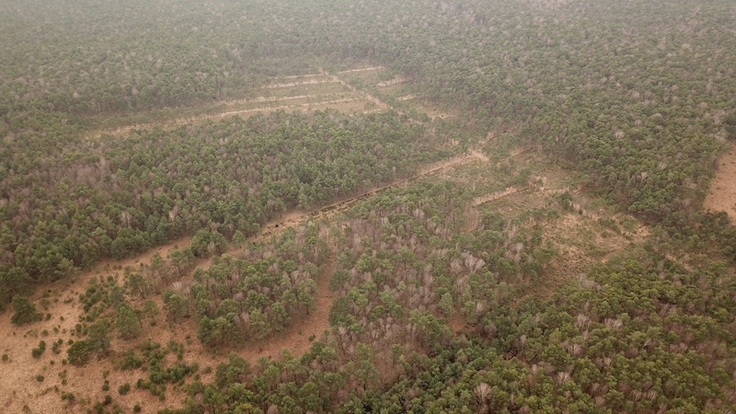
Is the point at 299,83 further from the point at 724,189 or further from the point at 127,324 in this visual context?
the point at 724,189

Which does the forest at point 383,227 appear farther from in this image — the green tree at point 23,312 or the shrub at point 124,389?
the shrub at point 124,389

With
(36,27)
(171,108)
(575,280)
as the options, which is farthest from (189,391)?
(36,27)

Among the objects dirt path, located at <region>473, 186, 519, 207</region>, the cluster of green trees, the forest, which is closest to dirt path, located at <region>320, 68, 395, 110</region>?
the forest

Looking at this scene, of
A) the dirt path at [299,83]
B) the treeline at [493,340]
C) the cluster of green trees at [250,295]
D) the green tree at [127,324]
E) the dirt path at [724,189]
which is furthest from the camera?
the dirt path at [299,83]

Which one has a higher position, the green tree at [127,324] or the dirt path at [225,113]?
the dirt path at [225,113]

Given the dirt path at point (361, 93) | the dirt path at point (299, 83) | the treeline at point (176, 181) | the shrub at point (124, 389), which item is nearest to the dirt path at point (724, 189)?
Result: the treeline at point (176, 181)
